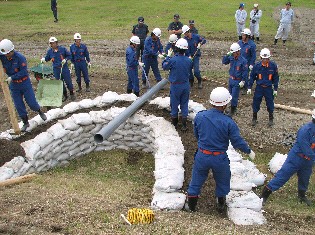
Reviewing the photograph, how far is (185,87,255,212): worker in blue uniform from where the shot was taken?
5781mm

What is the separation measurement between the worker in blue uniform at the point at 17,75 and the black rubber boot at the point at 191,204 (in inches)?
167

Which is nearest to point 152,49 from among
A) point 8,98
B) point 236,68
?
point 236,68

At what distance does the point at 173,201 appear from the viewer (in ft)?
20.1

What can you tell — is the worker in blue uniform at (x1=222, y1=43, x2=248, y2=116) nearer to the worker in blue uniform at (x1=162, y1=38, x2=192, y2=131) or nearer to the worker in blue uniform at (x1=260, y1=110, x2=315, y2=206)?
the worker in blue uniform at (x1=162, y1=38, x2=192, y2=131)

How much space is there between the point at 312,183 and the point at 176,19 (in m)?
8.31

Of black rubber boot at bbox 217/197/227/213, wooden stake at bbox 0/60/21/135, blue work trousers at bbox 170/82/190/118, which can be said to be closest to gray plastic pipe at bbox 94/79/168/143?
blue work trousers at bbox 170/82/190/118

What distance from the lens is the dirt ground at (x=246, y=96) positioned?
26.9ft

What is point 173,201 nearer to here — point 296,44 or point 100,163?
point 100,163

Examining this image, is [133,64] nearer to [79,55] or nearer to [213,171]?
[79,55]

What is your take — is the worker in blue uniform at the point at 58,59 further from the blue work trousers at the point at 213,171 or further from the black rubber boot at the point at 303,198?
the black rubber boot at the point at 303,198

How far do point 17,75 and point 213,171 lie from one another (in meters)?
4.69

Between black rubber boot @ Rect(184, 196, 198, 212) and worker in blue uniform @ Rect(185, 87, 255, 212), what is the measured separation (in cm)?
2

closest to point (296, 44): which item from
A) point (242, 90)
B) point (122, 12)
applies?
point (242, 90)

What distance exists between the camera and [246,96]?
38.8 feet
